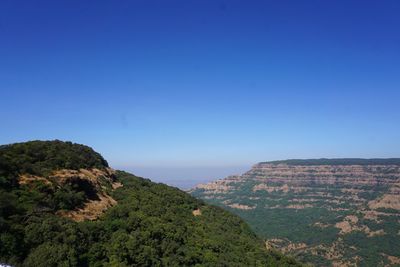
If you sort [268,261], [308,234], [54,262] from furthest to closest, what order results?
[308,234] < [268,261] < [54,262]

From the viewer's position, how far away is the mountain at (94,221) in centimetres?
3103

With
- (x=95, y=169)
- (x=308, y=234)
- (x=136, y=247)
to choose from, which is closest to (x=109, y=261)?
(x=136, y=247)

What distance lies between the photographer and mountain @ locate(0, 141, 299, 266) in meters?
31.0

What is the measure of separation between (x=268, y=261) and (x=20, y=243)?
102ft

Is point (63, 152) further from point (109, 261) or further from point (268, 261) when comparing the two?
point (268, 261)

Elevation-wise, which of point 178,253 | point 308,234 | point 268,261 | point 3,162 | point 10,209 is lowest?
point 308,234

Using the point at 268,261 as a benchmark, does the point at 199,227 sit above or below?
above

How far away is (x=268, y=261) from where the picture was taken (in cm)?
4991

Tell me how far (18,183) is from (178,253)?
17804 mm

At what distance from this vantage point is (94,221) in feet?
131

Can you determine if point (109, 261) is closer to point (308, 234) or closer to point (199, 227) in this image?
point (199, 227)

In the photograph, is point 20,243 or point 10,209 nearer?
point 20,243

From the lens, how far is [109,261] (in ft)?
111

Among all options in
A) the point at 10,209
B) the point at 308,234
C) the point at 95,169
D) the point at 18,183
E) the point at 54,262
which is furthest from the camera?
the point at 308,234
